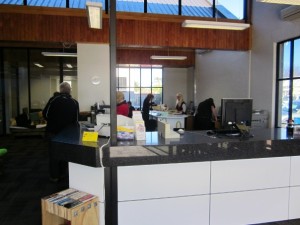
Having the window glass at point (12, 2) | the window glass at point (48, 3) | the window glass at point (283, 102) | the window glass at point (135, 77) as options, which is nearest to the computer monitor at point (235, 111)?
the window glass at point (283, 102)

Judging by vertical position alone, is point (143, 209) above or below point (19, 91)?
below

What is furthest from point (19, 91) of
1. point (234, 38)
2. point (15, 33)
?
point (234, 38)

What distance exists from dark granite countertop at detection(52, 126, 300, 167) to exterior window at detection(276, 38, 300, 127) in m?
3.20

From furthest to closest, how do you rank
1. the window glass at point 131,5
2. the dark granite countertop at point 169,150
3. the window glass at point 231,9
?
1. the window glass at point 231,9
2. the window glass at point 131,5
3. the dark granite countertop at point 169,150

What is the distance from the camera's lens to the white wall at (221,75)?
7062 mm

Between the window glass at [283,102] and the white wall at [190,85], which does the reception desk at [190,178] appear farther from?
the white wall at [190,85]

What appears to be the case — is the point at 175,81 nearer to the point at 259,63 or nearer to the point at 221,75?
the point at 221,75

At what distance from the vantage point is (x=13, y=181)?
4.11 m

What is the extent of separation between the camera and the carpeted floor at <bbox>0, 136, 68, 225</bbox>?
297 cm

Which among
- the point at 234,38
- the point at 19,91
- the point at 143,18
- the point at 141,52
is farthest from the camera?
the point at 141,52

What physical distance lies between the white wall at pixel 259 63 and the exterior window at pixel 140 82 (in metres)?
4.02

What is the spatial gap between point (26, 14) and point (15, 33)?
49 centimetres

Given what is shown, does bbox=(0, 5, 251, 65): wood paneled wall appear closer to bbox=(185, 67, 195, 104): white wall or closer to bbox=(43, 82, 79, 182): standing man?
bbox=(43, 82, 79, 182): standing man

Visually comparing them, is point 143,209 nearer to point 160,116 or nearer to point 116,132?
point 116,132
